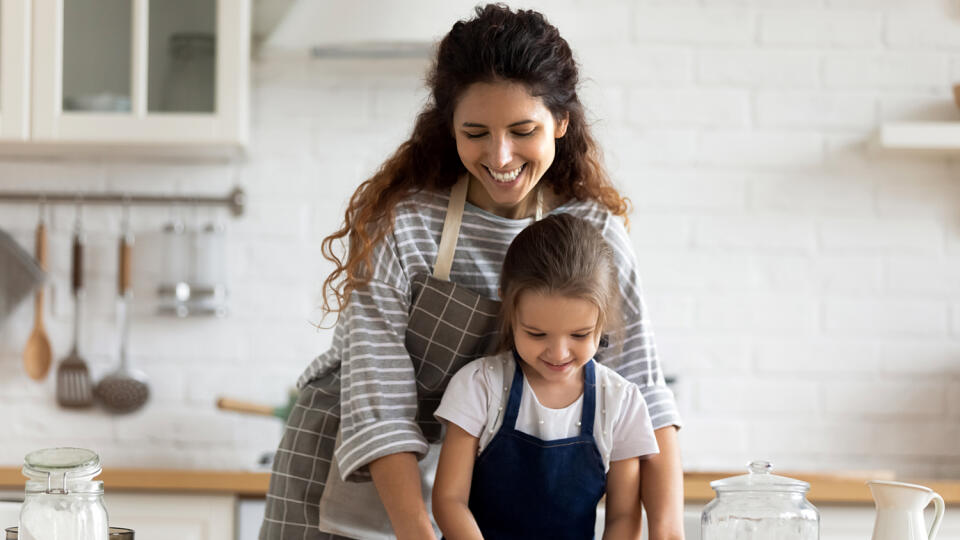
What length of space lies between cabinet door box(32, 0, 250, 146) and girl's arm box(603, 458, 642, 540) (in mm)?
1336

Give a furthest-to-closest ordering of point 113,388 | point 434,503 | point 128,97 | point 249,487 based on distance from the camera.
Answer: point 113,388, point 128,97, point 249,487, point 434,503

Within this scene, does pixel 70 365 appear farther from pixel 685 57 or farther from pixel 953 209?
pixel 953 209

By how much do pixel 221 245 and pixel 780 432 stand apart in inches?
56.4

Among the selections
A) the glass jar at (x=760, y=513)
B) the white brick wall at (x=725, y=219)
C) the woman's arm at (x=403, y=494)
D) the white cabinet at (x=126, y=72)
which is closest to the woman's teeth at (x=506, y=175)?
the woman's arm at (x=403, y=494)

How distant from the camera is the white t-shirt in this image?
1202mm

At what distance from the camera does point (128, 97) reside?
225 centimetres

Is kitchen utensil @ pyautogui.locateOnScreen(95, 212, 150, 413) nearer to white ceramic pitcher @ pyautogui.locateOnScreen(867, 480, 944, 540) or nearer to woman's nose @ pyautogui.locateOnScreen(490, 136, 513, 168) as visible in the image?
woman's nose @ pyautogui.locateOnScreen(490, 136, 513, 168)

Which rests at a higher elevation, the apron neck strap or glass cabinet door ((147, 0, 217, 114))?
glass cabinet door ((147, 0, 217, 114))

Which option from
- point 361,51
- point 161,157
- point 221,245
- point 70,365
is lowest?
point 70,365

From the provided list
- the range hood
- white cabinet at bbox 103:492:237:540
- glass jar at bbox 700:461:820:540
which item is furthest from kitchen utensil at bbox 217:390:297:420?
glass jar at bbox 700:461:820:540

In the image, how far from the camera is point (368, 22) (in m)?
2.32

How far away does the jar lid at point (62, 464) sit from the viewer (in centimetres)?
87

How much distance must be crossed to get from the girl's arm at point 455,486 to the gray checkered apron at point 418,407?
141mm

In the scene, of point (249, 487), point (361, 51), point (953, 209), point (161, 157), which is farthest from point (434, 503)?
point (953, 209)
